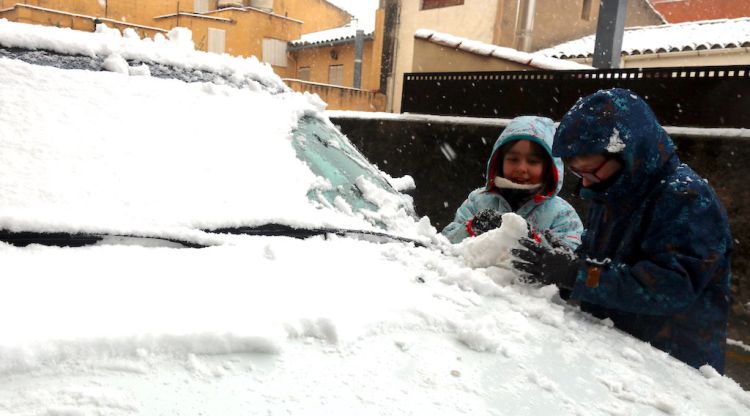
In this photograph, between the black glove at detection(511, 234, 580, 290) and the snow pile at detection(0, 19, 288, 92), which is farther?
the snow pile at detection(0, 19, 288, 92)

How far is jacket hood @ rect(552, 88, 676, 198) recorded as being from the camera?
169cm

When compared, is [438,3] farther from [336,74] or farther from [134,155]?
[134,155]

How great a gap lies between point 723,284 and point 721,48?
975 cm

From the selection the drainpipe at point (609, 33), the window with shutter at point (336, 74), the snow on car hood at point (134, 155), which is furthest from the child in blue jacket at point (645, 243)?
the window with shutter at point (336, 74)

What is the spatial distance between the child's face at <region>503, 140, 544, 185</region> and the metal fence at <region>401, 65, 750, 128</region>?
1.88 m

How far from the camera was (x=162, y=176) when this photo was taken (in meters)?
1.65

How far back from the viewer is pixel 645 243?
1.72 meters

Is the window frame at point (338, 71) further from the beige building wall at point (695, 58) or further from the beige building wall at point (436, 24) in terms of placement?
the beige building wall at point (695, 58)

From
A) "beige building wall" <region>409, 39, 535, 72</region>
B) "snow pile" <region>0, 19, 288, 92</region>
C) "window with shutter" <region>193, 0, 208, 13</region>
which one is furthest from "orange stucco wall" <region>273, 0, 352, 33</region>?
"snow pile" <region>0, 19, 288, 92</region>

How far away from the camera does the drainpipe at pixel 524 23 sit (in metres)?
13.6

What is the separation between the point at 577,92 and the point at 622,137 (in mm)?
2939

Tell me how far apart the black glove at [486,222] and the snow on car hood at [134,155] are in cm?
65

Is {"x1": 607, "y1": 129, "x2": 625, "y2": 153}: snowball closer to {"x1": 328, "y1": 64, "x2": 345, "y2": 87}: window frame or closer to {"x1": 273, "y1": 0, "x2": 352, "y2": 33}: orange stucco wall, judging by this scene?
{"x1": 328, "y1": 64, "x2": 345, "y2": 87}: window frame

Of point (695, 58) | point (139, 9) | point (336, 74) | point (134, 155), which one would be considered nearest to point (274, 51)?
point (336, 74)
